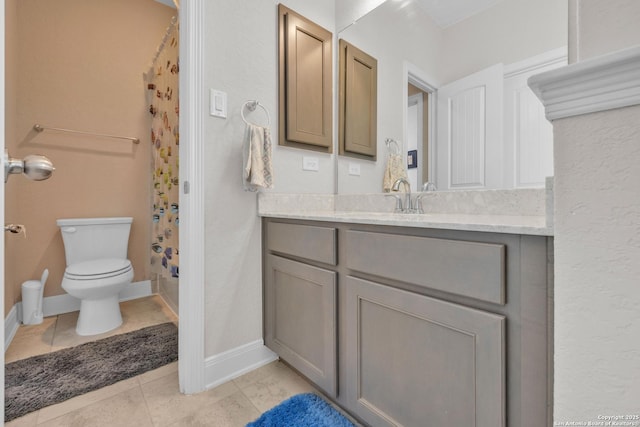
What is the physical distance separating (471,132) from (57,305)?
3.07m

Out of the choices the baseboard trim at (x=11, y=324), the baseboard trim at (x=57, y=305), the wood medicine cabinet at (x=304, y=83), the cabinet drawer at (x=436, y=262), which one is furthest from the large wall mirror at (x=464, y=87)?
the baseboard trim at (x=11, y=324)

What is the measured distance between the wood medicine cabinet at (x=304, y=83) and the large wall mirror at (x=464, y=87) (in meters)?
0.28

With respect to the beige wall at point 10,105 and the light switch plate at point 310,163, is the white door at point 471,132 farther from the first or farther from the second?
the beige wall at point 10,105

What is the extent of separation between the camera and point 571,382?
46cm

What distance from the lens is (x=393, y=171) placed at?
164 cm

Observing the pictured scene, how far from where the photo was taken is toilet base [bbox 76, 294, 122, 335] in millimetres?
1928

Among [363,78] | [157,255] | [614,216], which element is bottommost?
[157,255]

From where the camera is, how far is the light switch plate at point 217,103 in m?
1.39

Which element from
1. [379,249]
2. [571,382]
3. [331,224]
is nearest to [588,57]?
[571,382]

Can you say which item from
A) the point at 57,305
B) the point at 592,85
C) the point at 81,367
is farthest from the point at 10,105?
the point at 592,85

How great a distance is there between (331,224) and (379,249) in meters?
0.27

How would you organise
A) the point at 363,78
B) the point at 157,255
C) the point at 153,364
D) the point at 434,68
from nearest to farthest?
the point at 434,68, the point at 153,364, the point at 363,78, the point at 157,255

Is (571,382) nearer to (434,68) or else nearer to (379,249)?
(379,249)

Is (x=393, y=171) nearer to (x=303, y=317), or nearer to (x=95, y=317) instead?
(x=303, y=317)
